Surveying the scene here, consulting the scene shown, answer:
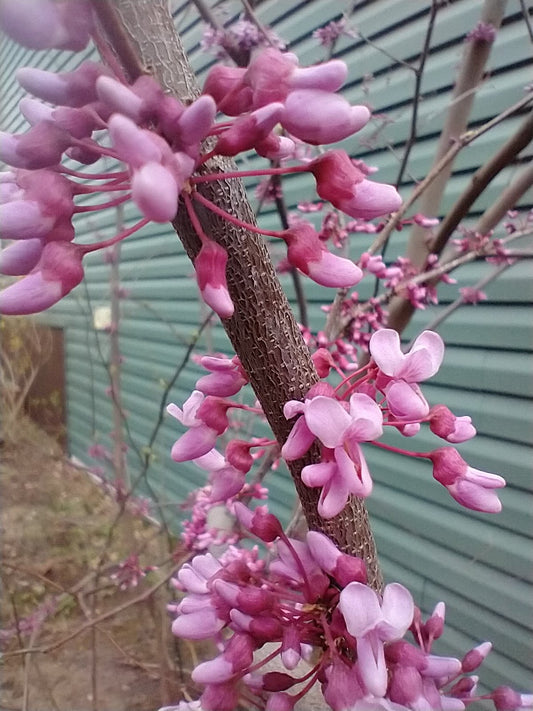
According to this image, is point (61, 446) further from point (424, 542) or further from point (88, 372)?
point (424, 542)

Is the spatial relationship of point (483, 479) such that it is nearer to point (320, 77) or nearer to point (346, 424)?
point (346, 424)

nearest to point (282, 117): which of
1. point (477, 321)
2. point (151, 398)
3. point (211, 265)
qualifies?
point (211, 265)

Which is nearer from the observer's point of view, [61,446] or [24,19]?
[24,19]

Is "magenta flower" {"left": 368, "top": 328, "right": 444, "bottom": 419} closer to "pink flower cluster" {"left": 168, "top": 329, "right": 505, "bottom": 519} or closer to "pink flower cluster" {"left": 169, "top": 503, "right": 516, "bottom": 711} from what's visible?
"pink flower cluster" {"left": 168, "top": 329, "right": 505, "bottom": 519}

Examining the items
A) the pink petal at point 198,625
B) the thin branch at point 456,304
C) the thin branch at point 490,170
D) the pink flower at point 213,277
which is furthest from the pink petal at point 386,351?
the thin branch at point 456,304

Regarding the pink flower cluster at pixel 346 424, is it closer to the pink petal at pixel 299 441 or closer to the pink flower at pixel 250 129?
the pink petal at pixel 299 441

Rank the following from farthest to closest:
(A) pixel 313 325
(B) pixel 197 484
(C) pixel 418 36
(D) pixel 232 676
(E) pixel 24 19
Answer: (B) pixel 197 484 < (A) pixel 313 325 < (C) pixel 418 36 < (D) pixel 232 676 < (E) pixel 24 19

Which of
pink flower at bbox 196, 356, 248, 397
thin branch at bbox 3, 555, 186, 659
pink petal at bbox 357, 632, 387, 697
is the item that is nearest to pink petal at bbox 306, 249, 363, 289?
pink flower at bbox 196, 356, 248, 397
